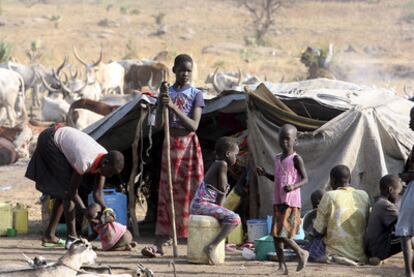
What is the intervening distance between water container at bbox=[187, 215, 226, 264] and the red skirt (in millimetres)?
603

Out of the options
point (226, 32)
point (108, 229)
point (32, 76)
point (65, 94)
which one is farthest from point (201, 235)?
point (226, 32)

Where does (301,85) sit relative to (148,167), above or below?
above

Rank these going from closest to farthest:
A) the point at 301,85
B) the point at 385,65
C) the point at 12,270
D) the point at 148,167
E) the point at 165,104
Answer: the point at 12,270 < the point at 165,104 < the point at 148,167 < the point at 301,85 < the point at 385,65

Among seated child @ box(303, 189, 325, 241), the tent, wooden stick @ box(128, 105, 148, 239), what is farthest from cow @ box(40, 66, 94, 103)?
seated child @ box(303, 189, 325, 241)

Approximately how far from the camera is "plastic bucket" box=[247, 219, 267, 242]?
Result: 9.66 meters

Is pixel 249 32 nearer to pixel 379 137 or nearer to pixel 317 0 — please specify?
pixel 317 0

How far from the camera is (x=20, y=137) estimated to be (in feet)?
59.9

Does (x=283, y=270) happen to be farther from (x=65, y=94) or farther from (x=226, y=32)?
(x=226, y=32)

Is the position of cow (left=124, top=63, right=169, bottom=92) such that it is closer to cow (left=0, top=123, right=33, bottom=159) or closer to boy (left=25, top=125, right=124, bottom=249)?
cow (left=0, top=123, right=33, bottom=159)

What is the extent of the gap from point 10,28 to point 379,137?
41484mm

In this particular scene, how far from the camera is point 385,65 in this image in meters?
43.3

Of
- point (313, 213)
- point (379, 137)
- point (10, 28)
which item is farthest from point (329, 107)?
point (10, 28)

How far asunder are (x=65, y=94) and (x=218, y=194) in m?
16.5

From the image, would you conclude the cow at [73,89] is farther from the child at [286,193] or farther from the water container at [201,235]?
the child at [286,193]
